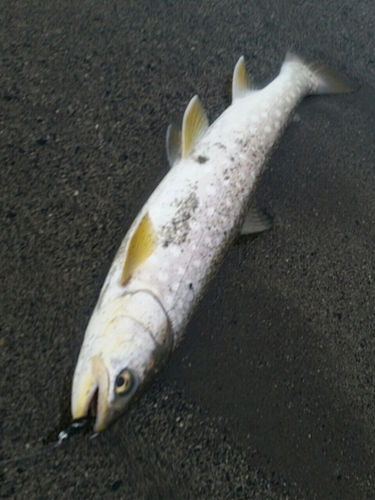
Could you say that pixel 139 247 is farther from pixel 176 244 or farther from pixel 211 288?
pixel 211 288

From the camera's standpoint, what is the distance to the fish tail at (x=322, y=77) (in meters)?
3.69

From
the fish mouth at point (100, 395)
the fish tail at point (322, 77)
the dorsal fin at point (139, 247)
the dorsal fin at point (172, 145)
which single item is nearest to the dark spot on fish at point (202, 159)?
the dorsal fin at point (172, 145)

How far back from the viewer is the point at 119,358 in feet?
6.72

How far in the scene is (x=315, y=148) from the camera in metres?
3.60

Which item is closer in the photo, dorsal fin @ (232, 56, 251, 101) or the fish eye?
the fish eye

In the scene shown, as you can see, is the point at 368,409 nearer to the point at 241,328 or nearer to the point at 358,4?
the point at 241,328

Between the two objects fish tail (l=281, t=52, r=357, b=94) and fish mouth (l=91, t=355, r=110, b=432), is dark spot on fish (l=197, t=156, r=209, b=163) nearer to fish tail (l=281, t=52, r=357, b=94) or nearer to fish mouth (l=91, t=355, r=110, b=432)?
fish mouth (l=91, t=355, r=110, b=432)

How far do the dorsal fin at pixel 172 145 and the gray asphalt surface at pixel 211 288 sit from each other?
162 mm

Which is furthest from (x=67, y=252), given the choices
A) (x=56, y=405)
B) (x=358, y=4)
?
(x=358, y=4)

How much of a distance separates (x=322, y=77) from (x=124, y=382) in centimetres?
306

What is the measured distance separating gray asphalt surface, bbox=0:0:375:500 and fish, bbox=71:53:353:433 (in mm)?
315

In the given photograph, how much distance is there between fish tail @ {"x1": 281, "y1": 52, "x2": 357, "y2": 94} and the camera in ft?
12.1

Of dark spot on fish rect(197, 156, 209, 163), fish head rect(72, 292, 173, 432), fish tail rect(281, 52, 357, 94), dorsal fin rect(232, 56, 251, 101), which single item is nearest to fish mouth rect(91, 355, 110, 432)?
fish head rect(72, 292, 173, 432)

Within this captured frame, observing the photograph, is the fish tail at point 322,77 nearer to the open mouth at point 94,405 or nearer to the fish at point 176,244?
the fish at point 176,244
